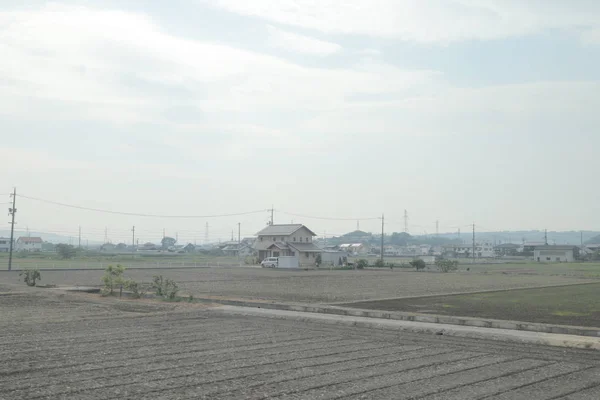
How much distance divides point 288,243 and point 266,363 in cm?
5802

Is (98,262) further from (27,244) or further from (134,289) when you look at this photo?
(27,244)

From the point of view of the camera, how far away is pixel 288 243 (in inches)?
2704

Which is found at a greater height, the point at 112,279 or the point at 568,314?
the point at 112,279

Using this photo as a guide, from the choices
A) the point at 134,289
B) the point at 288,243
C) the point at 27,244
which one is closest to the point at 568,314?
the point at 134,289

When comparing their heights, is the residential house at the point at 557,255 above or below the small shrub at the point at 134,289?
above

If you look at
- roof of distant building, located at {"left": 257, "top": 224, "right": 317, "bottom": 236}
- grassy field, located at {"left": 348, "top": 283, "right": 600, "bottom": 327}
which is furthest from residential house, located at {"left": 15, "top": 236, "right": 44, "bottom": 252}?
grassy field, located at {"left": 348, "top": 283, "right": 600, "bottom": 327}

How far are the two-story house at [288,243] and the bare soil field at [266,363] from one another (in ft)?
171

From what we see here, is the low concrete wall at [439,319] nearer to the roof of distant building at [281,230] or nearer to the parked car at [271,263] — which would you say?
the parked car at [271,263]

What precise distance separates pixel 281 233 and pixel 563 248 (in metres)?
66.8

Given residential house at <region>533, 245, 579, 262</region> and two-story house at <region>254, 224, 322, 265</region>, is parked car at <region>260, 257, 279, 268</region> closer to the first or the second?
two-story house at <region>254, 224, 322, 265</region>

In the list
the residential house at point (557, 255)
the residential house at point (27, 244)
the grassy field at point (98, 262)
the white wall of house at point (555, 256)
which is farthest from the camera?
the residential house at point (27, 244)

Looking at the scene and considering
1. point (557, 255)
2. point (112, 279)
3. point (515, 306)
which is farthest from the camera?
point (557, 255)

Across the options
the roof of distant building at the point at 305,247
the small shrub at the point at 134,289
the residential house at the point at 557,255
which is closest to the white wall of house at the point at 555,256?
the residential house at the point at 557,255

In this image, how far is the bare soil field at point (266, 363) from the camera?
28.6ft
